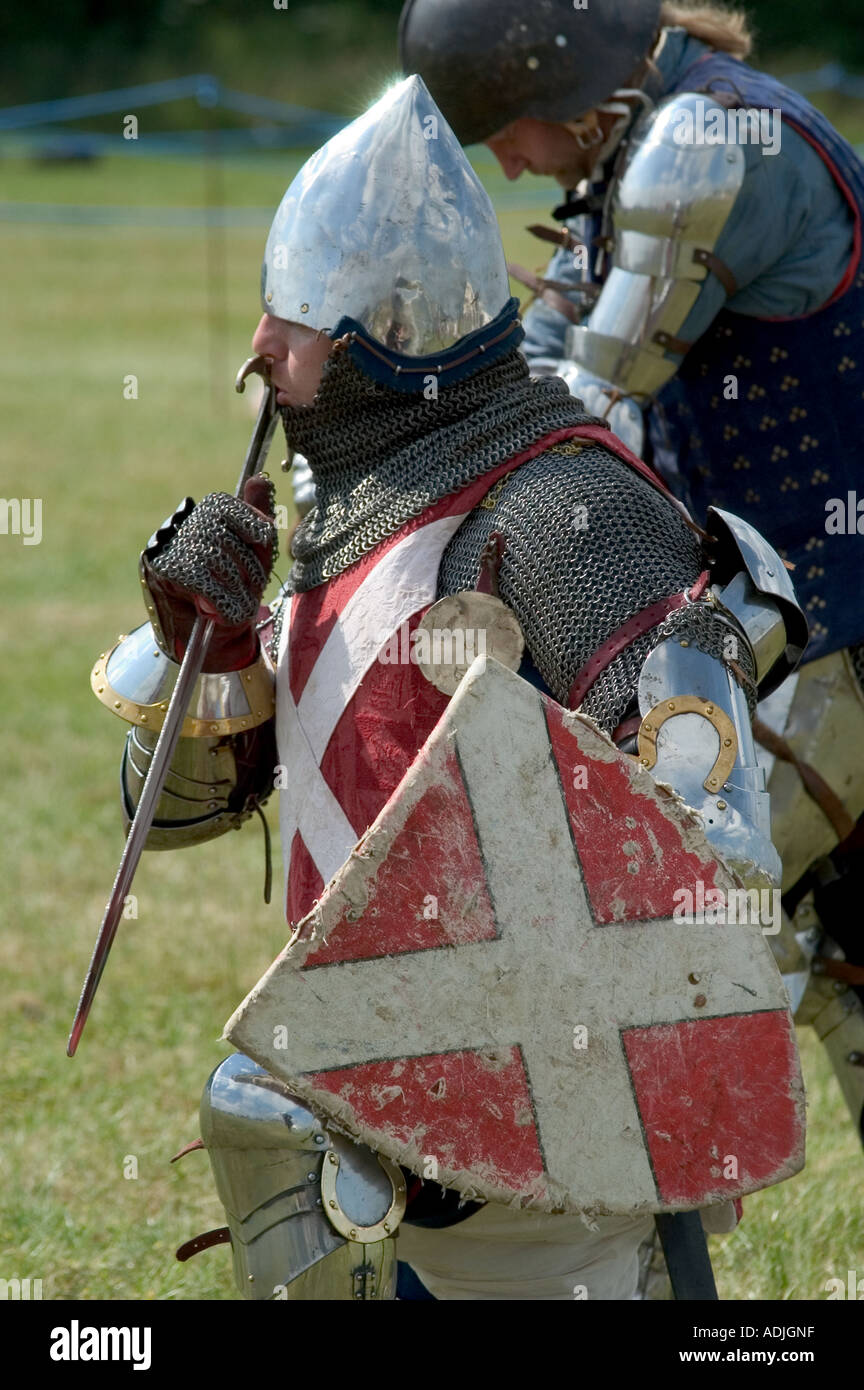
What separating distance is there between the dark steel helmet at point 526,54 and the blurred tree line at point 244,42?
24502mm

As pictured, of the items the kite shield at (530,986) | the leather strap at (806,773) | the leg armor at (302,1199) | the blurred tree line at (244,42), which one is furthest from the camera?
the blurred tree line at (244,42)

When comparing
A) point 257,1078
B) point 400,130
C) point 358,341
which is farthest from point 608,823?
point 400,130

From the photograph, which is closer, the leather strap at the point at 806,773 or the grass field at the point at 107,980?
the leather strap at the point at 806,773

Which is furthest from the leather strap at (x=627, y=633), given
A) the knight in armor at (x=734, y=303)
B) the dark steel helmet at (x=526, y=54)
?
the dark steel helmet at (x=526, y=54)

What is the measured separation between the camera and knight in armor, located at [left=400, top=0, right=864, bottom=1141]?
10.7 ft

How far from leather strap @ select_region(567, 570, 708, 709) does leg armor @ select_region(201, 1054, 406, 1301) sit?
613 mm

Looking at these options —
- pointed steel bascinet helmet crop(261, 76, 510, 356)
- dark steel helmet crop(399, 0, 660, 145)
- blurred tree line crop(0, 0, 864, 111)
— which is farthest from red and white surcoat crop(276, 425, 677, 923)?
blurred tree line crop(0, 0, 864, 111)

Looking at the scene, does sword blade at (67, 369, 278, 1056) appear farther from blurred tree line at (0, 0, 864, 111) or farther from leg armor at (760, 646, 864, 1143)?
blurred tree line at (0, 0, 864, 111)

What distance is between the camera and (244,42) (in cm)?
2955

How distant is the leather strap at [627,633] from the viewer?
2.19 m

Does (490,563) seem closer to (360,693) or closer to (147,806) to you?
(360,693)

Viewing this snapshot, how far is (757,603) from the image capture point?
229 cm

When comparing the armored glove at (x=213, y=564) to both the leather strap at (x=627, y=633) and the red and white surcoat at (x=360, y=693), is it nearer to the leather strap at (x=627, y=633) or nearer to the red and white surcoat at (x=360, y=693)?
the red and white surcoat at (x=360, y=693)
